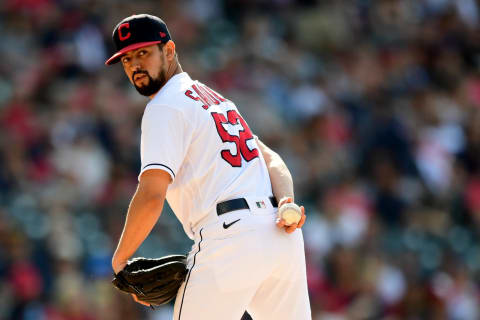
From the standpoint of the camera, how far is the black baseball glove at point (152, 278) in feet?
12.7

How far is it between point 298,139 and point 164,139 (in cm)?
636

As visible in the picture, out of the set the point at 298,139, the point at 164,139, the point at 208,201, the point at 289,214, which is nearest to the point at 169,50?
the point at 164,139

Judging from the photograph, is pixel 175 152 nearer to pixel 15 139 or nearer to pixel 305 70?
pixel 15 139

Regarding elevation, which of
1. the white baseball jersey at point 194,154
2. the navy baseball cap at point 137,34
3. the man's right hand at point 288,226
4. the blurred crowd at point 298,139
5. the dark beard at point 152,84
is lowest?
the blurred crowd at point 298,139

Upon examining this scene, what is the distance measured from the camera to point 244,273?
380 centimetres

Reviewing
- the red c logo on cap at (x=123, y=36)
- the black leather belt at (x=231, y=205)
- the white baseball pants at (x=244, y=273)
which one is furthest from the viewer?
the red c logo on cap at (x=123, y=36)

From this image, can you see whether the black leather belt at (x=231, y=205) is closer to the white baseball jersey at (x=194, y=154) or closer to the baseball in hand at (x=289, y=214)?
the white baseball jersey at (x=194, y=154)

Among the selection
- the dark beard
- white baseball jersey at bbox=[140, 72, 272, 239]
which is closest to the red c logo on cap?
the dark beard

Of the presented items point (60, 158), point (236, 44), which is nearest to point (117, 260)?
point (60, 158)

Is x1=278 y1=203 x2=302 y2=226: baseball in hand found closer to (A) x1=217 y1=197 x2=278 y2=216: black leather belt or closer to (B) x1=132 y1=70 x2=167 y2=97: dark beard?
(A) x1=217 y1=197 x2=278 y2=216: black leather belt

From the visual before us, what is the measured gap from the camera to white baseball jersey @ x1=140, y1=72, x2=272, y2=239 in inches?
150

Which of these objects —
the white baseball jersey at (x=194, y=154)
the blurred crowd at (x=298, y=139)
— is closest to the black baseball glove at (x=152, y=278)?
the white baseball jersey at (x=194, y=154)

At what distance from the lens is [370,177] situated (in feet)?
33.1

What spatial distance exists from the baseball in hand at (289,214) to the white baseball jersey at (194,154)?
182 millimetres
